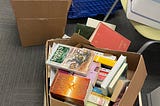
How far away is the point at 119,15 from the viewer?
2.11 metres

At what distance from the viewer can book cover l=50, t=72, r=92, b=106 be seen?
4.11 ft

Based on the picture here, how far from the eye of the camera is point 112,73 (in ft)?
4.48

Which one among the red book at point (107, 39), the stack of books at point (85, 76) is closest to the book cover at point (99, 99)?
the stack of books at point (85, 76)

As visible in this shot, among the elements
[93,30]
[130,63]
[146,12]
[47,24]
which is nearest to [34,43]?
[47,24]

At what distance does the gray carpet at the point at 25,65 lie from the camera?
1.63 meters

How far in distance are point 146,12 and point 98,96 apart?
0.50m

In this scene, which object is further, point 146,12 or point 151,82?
point 151,82

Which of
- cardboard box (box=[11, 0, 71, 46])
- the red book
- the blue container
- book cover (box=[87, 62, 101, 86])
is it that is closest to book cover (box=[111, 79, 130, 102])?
book cover (box=[87, 62, 101, 86])

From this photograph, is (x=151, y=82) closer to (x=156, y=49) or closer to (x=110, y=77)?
(x=156, y=49)

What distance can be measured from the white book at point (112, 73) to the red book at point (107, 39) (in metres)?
0.18

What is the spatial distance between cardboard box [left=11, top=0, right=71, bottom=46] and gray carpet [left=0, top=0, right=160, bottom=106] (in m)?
0.10

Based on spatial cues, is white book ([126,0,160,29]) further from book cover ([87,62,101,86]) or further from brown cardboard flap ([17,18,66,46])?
brown cardboard flap ([17,18,66,46])

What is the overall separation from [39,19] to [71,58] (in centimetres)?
43

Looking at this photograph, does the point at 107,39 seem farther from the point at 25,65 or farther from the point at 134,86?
the point at 25,65
